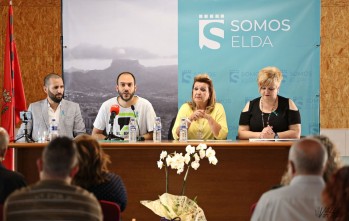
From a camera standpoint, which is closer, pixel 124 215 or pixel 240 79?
pixel 124 215

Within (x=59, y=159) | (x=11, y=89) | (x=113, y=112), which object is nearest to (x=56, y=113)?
(x=11, y=89)

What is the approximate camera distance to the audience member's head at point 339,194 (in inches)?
112

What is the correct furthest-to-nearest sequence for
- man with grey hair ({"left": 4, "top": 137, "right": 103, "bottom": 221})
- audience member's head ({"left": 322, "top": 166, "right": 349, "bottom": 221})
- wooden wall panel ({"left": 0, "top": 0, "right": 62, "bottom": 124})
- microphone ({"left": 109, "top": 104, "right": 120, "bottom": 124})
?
wooden wall panel ({"left": 0, "top": 0, "right": 62, "bottom": 124}) < microphone ({"left": 109, "top": 104, "right": 120, "bottom": 124}) < man with grey hair ({"left": 4, "top": 137, "right": 103, "bottom": 221}) < audience member's head ({"left": 322, "top": 166, "right": 349, "bottom": 221})

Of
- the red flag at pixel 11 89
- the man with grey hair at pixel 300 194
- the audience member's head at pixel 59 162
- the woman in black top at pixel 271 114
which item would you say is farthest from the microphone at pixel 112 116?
the man with grey hair at pixel 300 194

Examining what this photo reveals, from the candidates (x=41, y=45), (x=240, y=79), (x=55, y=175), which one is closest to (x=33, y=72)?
(x=41, y=45)

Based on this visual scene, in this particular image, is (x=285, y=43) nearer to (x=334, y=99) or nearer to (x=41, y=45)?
(x=334, y=99)

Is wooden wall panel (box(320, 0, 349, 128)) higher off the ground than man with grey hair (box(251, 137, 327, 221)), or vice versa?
wooden wall panel (box(320, 0, 349, 128))

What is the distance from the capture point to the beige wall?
7668 mm

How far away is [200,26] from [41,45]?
6.06 feet

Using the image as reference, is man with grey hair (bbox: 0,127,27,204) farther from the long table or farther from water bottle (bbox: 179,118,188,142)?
water bottle (bbox: 179,118,188,142)

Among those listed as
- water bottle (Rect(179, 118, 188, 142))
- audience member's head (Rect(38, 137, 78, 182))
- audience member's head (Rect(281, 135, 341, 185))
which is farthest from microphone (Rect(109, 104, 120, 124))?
audience member's head (Rect(38, 137, 78, 182))

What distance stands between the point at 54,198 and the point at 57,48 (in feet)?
16.3

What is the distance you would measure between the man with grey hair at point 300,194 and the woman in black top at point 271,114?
3.14 meters

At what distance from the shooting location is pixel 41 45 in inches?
306
